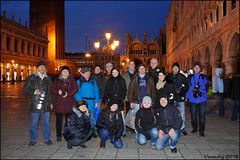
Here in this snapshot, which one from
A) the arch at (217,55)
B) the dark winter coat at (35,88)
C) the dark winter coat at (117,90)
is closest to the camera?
the dark winter coat at (35,88)

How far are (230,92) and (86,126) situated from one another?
6.83 meters

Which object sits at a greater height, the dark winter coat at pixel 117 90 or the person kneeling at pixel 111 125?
the dark winter coat at pixel 117 90

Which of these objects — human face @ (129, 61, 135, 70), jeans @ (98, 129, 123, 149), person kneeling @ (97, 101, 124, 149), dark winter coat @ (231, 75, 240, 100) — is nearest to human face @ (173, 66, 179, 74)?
human face @ (129, 61, 135, 70)

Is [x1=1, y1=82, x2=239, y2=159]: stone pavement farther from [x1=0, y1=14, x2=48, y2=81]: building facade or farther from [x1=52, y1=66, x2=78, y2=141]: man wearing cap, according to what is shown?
[x1=0, y1=14, x2=48, y2=81]: building facade

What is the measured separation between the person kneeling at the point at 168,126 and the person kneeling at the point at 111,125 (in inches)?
38.9

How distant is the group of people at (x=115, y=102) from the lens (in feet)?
21.9

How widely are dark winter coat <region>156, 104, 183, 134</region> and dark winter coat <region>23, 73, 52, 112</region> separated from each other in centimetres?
296

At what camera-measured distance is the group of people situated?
668 cm

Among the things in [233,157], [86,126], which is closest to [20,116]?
[86,126]

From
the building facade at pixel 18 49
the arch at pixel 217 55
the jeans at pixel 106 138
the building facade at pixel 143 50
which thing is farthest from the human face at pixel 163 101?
the building facade at pixel 143 50

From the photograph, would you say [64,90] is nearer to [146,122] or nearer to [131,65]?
[131,65]

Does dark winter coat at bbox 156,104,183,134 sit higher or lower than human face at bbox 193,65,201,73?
lower

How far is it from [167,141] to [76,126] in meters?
2.27

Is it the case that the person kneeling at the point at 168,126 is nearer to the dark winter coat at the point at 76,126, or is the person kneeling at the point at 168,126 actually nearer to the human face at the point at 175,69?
the human face at the point at 175,69
